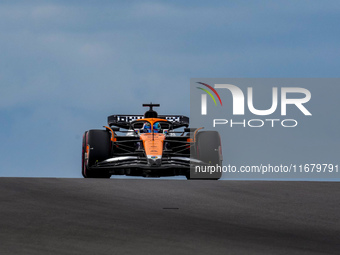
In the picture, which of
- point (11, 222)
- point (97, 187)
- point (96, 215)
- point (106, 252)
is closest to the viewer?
point (106, 252)

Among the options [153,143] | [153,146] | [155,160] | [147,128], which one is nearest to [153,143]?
[153,143]

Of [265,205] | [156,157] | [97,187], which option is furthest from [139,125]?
[265,205]

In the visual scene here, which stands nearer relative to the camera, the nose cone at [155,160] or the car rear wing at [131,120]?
the nose cone at [155,160]

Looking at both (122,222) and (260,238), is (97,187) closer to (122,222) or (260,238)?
(122,222)

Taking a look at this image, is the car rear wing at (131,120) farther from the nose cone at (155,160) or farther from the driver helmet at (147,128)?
the nose cone at (155,160)

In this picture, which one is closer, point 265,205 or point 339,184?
point 265,205

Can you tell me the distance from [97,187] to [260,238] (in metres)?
6.71

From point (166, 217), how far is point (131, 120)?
11.6 m

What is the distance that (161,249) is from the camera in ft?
27.7

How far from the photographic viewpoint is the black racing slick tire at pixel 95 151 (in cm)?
2055

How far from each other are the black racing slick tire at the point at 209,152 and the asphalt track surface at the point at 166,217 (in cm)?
293

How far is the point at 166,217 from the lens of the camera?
37.1 ft

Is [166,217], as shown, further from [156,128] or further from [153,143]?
[156,128]

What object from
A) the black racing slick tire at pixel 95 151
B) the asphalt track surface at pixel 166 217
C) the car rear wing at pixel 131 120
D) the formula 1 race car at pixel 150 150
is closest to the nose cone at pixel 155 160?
the formula 1 race car at pixel 150 150
